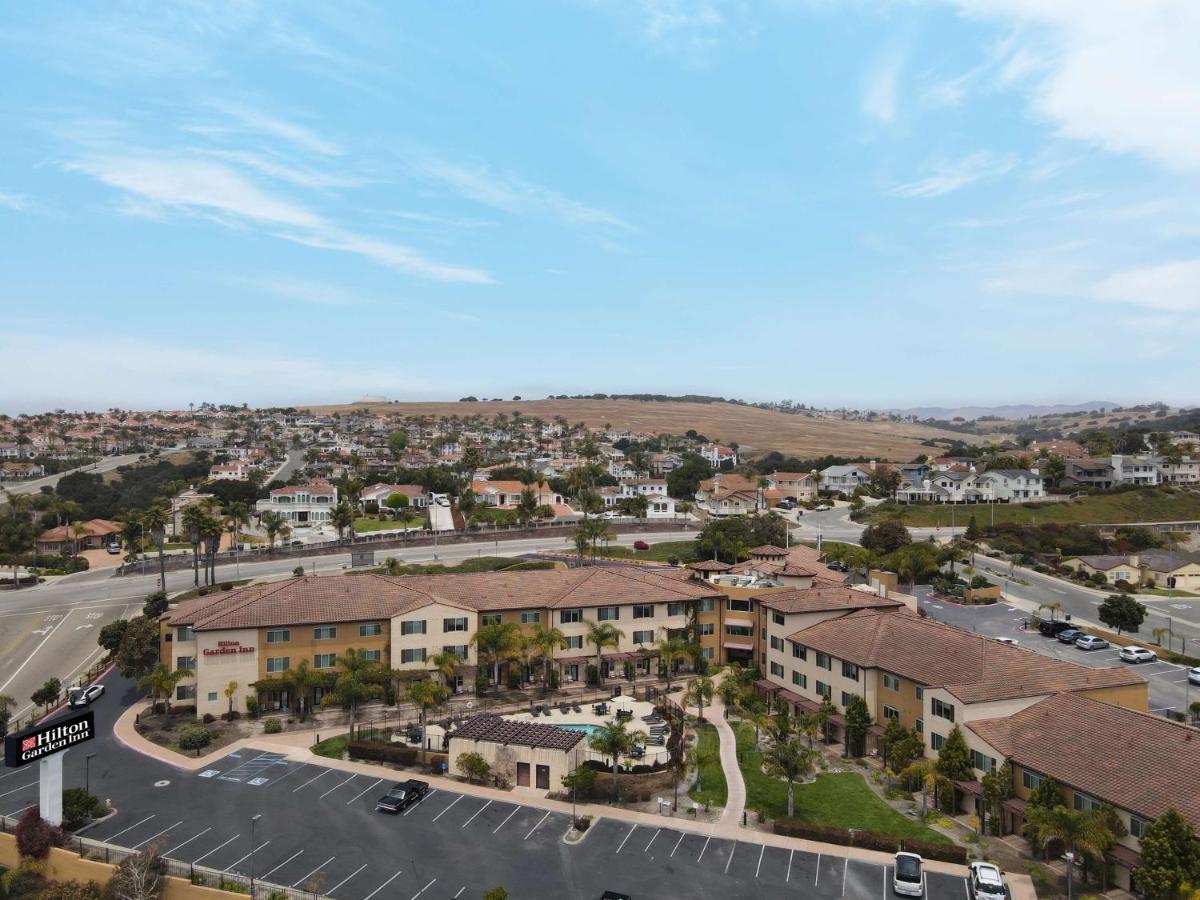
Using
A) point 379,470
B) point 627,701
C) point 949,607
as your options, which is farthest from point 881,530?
point 379,470

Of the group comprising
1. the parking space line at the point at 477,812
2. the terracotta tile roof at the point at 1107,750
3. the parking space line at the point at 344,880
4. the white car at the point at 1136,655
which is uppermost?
the terracotta tile roof at the point at 1107,750

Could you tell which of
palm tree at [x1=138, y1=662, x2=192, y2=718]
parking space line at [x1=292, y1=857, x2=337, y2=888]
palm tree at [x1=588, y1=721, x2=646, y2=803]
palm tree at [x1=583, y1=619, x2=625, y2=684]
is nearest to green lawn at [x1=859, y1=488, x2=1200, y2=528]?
palm tree at [x1=583, y1=619, x2=625, y2=684]


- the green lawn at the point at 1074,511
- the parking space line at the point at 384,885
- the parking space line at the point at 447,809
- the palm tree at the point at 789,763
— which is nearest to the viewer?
the parking space line at the point at 384,885

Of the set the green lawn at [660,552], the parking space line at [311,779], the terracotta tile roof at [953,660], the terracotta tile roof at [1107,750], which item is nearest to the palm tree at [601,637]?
the terracotta tile roof at [953,660]

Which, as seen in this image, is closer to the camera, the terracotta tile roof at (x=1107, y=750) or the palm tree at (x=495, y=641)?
the terracotta tile roof at (x=1107, y=750)

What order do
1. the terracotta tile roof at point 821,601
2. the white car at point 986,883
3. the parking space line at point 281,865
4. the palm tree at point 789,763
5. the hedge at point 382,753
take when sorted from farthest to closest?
the terracotta tile roof at point 821,601
the hedge at point 382,753
the palm tree at point 789,763
the parking space line at point 281,865
the white car at point 986,883

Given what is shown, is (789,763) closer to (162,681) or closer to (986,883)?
(986,883)

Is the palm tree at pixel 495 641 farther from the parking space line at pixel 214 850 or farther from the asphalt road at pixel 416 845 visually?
the parking space line at pixel 214 850

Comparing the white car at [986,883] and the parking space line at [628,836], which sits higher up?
the white car at [986,883]
